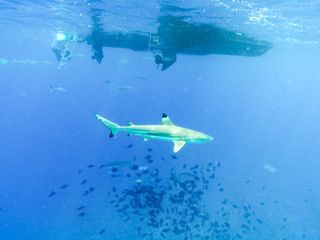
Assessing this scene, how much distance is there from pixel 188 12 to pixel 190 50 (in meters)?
3.27

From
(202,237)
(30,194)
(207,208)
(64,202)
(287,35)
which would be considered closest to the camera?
(202,237)

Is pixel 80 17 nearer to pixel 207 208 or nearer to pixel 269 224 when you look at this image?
pixel 207 208

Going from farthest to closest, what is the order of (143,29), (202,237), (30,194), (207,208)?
(30,194) → (207,208) → (143,29) → (202,237)

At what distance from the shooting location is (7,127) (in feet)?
332

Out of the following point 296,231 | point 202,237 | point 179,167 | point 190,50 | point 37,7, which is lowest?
point 179,167

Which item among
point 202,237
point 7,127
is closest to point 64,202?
point 202,237

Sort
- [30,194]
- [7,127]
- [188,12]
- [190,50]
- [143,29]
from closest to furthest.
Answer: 1. [188,12]
2. [190,50]
3. [143,29]
4. [30,194]
5. [7,127]

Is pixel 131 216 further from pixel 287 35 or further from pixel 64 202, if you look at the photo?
pixel 287 35

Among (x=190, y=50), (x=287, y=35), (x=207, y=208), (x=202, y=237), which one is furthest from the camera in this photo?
(x=207, y=208)

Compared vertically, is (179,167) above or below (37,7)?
below

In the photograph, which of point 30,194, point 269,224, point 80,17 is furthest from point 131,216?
point 30,194

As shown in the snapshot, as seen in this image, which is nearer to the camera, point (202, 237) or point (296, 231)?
point (202, 237)

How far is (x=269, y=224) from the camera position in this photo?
23.8 meters

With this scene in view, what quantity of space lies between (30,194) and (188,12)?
24754 mm
